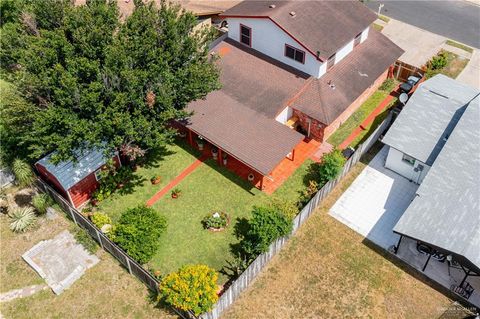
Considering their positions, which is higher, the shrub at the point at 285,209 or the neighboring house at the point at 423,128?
the neighboring house at the point at 423,128

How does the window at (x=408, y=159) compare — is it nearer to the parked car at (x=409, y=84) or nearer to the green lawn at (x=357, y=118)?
the green lawn at (x=357, y=118)

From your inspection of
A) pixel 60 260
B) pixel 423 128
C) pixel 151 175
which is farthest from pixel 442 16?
pixel 60 260

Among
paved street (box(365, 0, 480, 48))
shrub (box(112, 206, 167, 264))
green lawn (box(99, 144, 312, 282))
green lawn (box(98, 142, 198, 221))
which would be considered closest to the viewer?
shrub (box(112, 206, 167, 264))

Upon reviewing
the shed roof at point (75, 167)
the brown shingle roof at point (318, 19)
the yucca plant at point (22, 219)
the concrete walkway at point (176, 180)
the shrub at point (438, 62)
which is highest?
→ the brown shingle roof at point (318, 19)

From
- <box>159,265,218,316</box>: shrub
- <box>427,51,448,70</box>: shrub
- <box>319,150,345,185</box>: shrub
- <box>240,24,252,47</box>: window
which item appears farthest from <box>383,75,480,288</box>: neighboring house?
<box>240,24,252,47</box>: window

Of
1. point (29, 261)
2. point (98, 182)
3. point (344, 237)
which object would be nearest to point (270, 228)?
point (344, 237)

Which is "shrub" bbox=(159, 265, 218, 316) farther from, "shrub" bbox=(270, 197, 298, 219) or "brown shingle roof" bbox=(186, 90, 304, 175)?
"brown shingle roof" bbox=(186, 90, 304, 175)

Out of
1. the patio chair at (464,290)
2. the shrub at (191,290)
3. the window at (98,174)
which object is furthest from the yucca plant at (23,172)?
the patio chair at (464,290)
